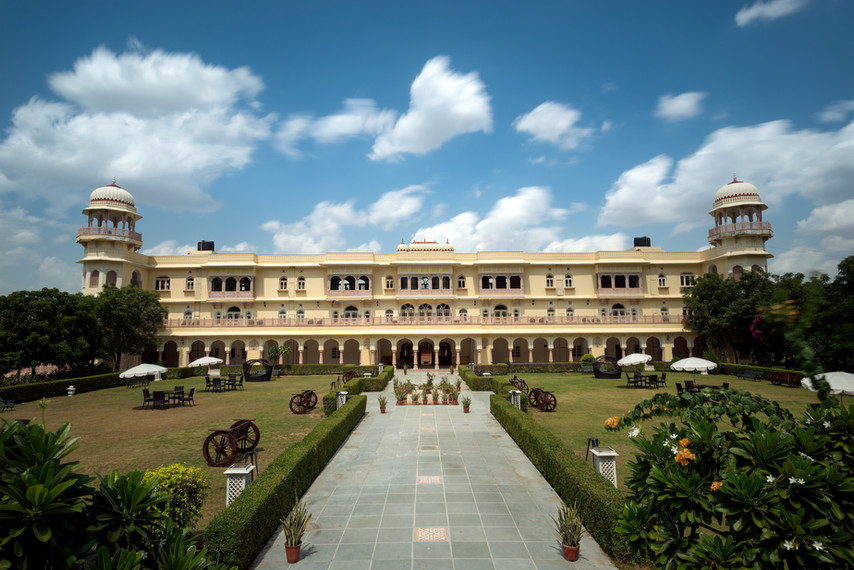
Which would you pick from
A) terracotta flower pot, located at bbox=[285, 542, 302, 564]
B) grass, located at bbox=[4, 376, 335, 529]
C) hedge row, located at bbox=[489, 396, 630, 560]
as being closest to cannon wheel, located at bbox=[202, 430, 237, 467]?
grass, located at bbox=[4, 376, 335, 529]

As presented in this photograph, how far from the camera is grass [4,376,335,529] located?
10.2m

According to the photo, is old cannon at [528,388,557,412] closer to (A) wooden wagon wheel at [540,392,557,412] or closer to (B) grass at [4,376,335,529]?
(A) wooden wagon wheel at [540,392,557,412]

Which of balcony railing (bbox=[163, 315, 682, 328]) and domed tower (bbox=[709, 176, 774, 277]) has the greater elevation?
domed tower (bbox=[709, 176, 774, 277])

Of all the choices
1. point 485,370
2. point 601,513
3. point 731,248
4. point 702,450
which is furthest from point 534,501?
point 731,248

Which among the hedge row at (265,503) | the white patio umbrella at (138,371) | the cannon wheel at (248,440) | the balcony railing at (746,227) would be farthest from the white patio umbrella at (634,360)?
the white patio umbrella at (138,371)

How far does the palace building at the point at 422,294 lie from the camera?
113 ft

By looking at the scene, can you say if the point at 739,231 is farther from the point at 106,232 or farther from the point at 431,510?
the point at 106,232

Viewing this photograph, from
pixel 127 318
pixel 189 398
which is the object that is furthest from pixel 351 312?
pixel 189 398

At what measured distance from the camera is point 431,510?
24.7 ft

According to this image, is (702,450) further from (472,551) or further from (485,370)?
(485,370)

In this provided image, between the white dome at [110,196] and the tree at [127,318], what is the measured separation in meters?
8.01

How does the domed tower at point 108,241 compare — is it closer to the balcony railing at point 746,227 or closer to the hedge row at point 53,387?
the hedge row at point 53,387

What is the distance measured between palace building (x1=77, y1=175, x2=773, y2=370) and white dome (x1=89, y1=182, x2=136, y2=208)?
0.31 feet

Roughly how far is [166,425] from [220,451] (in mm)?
5637
